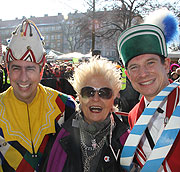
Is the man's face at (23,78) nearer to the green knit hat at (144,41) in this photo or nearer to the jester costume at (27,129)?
the jester costume at (27,129)

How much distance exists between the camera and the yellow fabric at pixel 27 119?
1.94 m

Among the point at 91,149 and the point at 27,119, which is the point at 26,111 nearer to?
the point at 27,119

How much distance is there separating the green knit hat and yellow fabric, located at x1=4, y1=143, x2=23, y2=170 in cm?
139

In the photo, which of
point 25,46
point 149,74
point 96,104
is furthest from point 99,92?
→ point 25,46

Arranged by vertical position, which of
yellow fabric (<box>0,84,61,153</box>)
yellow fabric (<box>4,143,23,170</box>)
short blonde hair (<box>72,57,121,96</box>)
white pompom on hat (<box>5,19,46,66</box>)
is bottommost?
yellow fabric (<box>4,143,23,170</box>)

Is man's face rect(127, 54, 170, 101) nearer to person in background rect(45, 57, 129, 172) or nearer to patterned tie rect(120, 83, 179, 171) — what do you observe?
patterned tie rect(120, 83, 179, 171)

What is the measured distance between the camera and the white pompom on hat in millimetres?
2021

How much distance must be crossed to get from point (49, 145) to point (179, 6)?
1351 cm

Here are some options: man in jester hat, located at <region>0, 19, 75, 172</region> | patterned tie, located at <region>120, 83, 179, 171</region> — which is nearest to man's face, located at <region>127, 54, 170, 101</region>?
patterned tie, located at <region>120, 83, 179, 171</region>

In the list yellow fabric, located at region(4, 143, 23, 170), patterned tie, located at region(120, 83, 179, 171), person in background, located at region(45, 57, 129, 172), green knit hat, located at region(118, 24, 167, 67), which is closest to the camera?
patterned tie, located at region(120, 83, 179, 171)

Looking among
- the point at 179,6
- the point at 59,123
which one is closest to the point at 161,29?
the point at 59,123

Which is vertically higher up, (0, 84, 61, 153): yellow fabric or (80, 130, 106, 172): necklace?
(0, 84, 61, 153): yellow fabric

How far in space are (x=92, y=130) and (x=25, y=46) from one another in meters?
1.10

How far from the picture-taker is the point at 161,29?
189 cm
